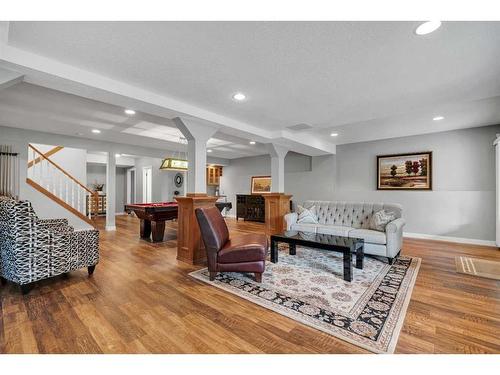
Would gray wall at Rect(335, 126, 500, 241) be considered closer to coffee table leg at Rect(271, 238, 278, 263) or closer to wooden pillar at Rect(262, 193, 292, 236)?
wooden pillar at Rect(262, 193, 292, 236)

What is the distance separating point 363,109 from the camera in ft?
11.8

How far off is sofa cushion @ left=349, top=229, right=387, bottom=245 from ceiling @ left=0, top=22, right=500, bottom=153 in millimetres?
1956

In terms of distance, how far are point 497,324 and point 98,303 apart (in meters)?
3.57

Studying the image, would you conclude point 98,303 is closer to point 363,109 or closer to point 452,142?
point 363,109

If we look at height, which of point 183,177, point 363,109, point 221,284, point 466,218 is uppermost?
point 363,109

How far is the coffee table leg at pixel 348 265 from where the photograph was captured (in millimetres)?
2787

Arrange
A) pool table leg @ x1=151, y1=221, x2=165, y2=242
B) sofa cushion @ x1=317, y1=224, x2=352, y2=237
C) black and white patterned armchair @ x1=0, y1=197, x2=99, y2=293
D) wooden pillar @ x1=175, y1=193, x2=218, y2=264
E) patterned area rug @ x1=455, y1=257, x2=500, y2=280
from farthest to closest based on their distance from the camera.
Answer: pool table leg @ x1=151, y1=221, x2=165, y2=242
sofa cushion @ x1=317, y1=224, x2=352, y2=237
wooden pillar @ x1=175, y1=193, x2=218, y2=264
patterned area rug @ x1=455, y1=257, x2=500, y2=280
black and white patterned armchair @ x1=0, y1=197, x2=99, y2=293

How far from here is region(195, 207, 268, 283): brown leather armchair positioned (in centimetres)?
275

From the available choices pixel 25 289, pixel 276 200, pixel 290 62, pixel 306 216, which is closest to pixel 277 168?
pixel 276 200

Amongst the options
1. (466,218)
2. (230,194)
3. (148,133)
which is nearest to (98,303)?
(148,133)

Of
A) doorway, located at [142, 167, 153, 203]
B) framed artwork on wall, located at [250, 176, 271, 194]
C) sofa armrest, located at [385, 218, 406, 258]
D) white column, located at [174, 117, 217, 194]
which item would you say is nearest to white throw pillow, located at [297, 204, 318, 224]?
sofa armrest, located at [385, 218, 406, 258]

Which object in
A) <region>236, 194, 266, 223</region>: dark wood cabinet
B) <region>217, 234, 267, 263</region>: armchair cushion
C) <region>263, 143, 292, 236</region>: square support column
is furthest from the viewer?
<region>236, 194, 266, 223</region>: dark wood cabinet

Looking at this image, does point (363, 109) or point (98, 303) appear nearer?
point (98, 303)

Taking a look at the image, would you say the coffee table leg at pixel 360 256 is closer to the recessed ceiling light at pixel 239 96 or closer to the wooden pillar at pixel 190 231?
the wooden pillar at pixel 190 231
